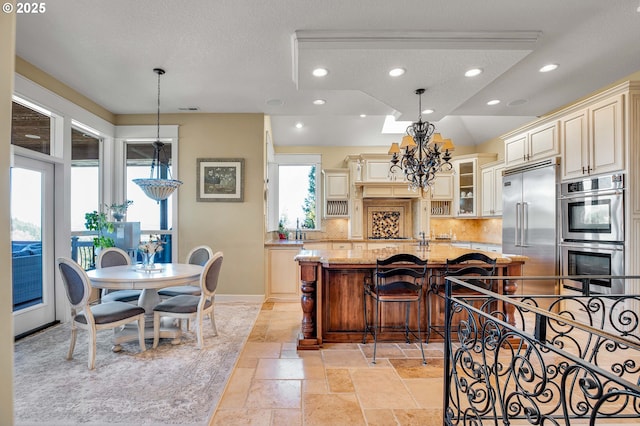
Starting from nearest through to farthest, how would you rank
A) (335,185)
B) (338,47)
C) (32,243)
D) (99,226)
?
1. (338,47)
2. (32,243)
3. (99,226)
4. (335,185)

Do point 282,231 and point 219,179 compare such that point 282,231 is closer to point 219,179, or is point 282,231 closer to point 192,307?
point 219,179

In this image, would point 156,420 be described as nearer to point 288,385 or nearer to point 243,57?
point 288,385

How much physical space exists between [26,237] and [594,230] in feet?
20.1

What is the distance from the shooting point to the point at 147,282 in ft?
9.48

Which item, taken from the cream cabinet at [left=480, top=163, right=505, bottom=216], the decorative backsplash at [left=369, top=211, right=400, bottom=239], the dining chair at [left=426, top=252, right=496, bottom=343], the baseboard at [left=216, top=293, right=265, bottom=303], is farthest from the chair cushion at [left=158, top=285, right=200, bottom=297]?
the cream cabinet at [left=480, top=163, right=505, bottom=216]

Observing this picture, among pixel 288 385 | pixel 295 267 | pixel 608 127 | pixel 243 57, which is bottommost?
pixel 288 385

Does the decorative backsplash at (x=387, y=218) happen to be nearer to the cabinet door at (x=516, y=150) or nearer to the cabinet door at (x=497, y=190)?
the cabinet door at (x=497, y=190)

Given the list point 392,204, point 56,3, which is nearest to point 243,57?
point 56,3

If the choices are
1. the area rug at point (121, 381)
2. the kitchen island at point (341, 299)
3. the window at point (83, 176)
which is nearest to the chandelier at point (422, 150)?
the kitchen island at point (341, 299)

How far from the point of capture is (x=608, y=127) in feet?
10.9

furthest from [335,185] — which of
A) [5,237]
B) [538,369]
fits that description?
[5,237]

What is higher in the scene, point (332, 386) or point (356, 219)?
point (356, 219)

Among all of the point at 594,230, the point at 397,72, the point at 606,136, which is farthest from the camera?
the point at 594,230

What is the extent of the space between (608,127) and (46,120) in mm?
6104
